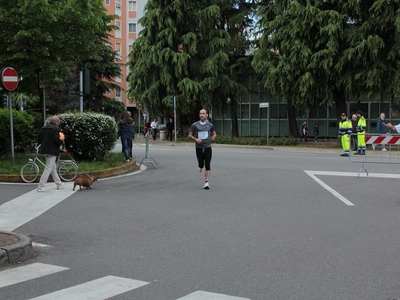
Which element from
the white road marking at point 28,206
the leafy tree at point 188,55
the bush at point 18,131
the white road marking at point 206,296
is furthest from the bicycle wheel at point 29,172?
the leafy tree at point 188,55

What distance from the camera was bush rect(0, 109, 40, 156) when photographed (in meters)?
13.6

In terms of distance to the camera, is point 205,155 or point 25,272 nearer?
point 25,272

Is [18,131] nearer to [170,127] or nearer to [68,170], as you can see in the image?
[68,170]

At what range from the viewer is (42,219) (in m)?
7.62

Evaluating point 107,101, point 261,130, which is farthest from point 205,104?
point 107,101

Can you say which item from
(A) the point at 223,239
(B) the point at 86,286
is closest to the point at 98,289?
(B) the point at 86,286

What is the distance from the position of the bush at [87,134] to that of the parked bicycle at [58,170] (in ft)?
6.36

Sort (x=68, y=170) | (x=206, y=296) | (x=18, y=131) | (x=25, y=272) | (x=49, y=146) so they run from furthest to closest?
(x=18, y=131), (x=68, y=170), (x=49, y=146), (x=25, y=272), (x=206, y=296)

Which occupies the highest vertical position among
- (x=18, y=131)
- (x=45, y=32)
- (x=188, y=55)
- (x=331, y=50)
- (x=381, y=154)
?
(x=188, y=55)

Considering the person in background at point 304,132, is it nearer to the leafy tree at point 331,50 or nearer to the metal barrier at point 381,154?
the leafy tree at point 331,50

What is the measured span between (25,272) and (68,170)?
694 centimetres

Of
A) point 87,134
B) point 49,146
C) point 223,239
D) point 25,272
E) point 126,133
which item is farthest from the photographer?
point 126,133

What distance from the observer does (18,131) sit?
1420 centimetres

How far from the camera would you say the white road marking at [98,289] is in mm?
4223
